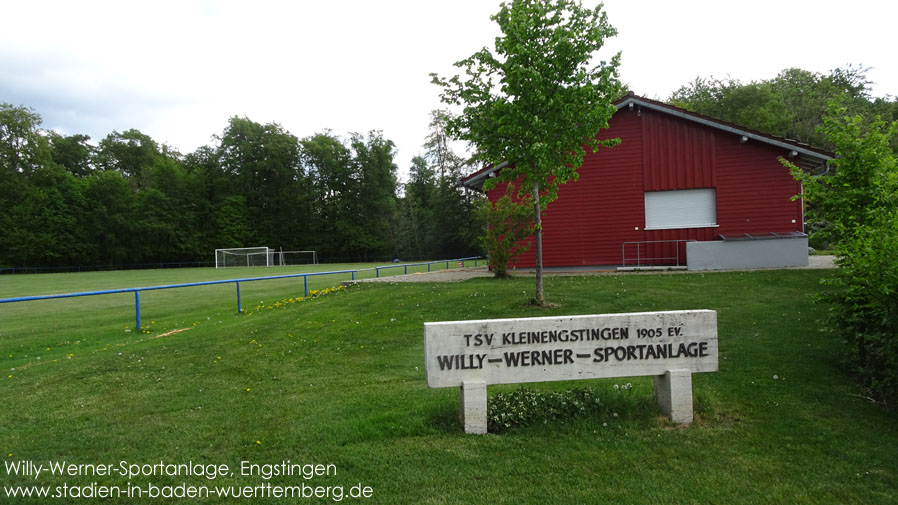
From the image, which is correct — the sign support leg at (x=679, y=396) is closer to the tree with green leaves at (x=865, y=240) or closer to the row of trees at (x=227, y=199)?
the tree with green leaves at (x=865, y=240)

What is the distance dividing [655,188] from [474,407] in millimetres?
16402

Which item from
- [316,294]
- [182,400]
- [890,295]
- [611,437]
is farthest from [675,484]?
[316,294]

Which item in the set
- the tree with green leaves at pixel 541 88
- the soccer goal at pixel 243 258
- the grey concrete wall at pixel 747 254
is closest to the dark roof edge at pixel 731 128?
the grey concrete wall at pixel 747 254

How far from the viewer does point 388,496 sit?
3.00 m

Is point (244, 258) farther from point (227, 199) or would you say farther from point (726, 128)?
point (726, 128)

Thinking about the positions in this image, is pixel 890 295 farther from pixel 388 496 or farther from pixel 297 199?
pixel 297 199

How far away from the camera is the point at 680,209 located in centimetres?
1823

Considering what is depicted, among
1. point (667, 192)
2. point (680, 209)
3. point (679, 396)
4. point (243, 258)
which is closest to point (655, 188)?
point (667, 192)

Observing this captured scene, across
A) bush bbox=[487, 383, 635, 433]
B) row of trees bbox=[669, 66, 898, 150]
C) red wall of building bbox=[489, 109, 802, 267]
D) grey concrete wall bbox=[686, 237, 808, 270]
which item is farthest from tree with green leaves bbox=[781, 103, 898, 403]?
row of trees bbox=[669, 66, 898, 150]

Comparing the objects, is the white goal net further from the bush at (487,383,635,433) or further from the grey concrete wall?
the bush at (487,383,635,433)

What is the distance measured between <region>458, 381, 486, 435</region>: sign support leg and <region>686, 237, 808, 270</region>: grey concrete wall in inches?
572

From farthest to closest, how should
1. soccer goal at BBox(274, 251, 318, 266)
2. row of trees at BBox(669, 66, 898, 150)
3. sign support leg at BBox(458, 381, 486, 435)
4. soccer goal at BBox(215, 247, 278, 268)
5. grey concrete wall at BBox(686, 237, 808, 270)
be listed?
soccer goal at BBox(274, 251, 318, 266), soccer goal at BBox(215, 247, 278, 268), row of trees at BBox(669, 66, 898, 150), grey concrete wall at BBox(686, 237, 808, 270), sign support leg at BBox(458, 381, 486, 435)

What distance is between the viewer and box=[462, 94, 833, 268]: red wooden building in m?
17.5

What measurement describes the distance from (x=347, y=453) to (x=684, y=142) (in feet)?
59.0
